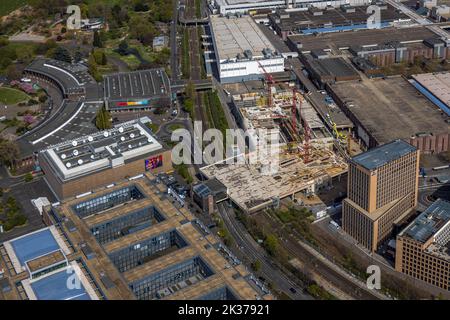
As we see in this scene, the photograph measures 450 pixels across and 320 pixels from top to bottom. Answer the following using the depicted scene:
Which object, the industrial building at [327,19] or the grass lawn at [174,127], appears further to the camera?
the industrial building at [327,19]

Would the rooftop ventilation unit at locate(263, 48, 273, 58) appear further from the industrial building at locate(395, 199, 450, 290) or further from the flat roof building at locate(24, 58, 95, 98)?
the industrial building at locate(395, 199, 450, 290)

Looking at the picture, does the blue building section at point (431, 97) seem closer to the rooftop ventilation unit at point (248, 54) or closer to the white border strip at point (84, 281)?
the rooftop ventilation unit at point (248, 54)

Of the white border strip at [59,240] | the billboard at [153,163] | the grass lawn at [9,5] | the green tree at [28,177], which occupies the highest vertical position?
the grass lawn at [9,5]

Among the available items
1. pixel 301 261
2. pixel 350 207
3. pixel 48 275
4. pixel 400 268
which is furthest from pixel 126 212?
pixel 400 268

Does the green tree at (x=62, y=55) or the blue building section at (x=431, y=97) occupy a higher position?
the green tree at (x=62, y=55)

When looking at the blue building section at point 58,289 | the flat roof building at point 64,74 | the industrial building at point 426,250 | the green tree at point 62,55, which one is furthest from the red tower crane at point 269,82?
the blue building section at point 58,289

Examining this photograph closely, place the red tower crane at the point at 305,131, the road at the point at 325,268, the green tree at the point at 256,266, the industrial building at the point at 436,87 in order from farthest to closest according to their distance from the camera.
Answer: the industrial building at the point at 436,87 → the red tower crane at the point at 305,131 → the green tree at the point at 256,266 → the road at the point at 325,268

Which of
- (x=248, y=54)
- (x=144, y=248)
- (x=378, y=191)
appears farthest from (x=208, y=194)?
(x=248, y=54)
